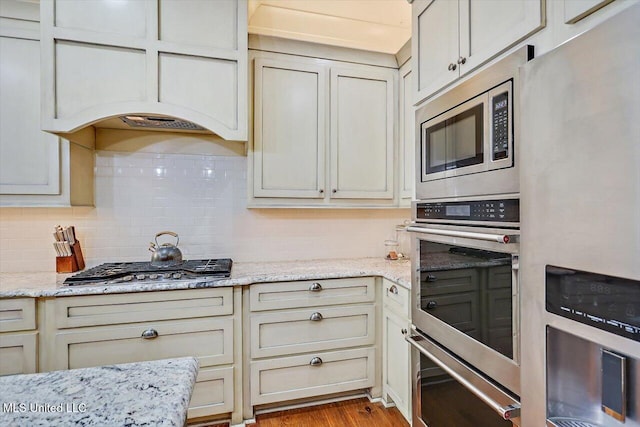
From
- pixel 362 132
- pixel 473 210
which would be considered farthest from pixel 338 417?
pixel 362 132

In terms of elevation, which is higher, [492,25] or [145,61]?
[145,61]

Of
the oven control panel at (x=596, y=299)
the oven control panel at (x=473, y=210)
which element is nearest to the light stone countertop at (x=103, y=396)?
the oven control panel at (x=596, y=299)

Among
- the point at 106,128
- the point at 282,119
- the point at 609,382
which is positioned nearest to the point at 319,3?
the point at 282,119

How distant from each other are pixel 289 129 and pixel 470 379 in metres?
1.75

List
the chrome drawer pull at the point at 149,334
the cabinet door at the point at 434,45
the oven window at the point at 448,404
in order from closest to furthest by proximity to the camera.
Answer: the oven window at the point at 448,404 < the cabinet door at the point at 434,45 < the chrome drawer pull at the point at 149,334

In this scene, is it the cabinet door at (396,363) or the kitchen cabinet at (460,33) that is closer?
the kitchen cabinet at (460,33)

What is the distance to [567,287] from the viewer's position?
724 millimetres

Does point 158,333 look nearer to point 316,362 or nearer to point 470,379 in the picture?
point 316,362

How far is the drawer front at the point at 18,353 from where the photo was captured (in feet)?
5.16

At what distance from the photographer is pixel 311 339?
1953mm

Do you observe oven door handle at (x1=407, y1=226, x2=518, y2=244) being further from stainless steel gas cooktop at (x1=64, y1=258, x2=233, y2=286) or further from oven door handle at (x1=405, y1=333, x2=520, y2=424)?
stainless steel gas cooktop at (x1=64, y1=258, x2=233, y2=286)

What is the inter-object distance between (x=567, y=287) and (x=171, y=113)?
1.94m

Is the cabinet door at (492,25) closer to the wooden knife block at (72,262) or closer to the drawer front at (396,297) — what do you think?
the drawer front at (396,297)

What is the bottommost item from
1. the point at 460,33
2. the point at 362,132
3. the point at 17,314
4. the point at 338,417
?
the point at 338,417
